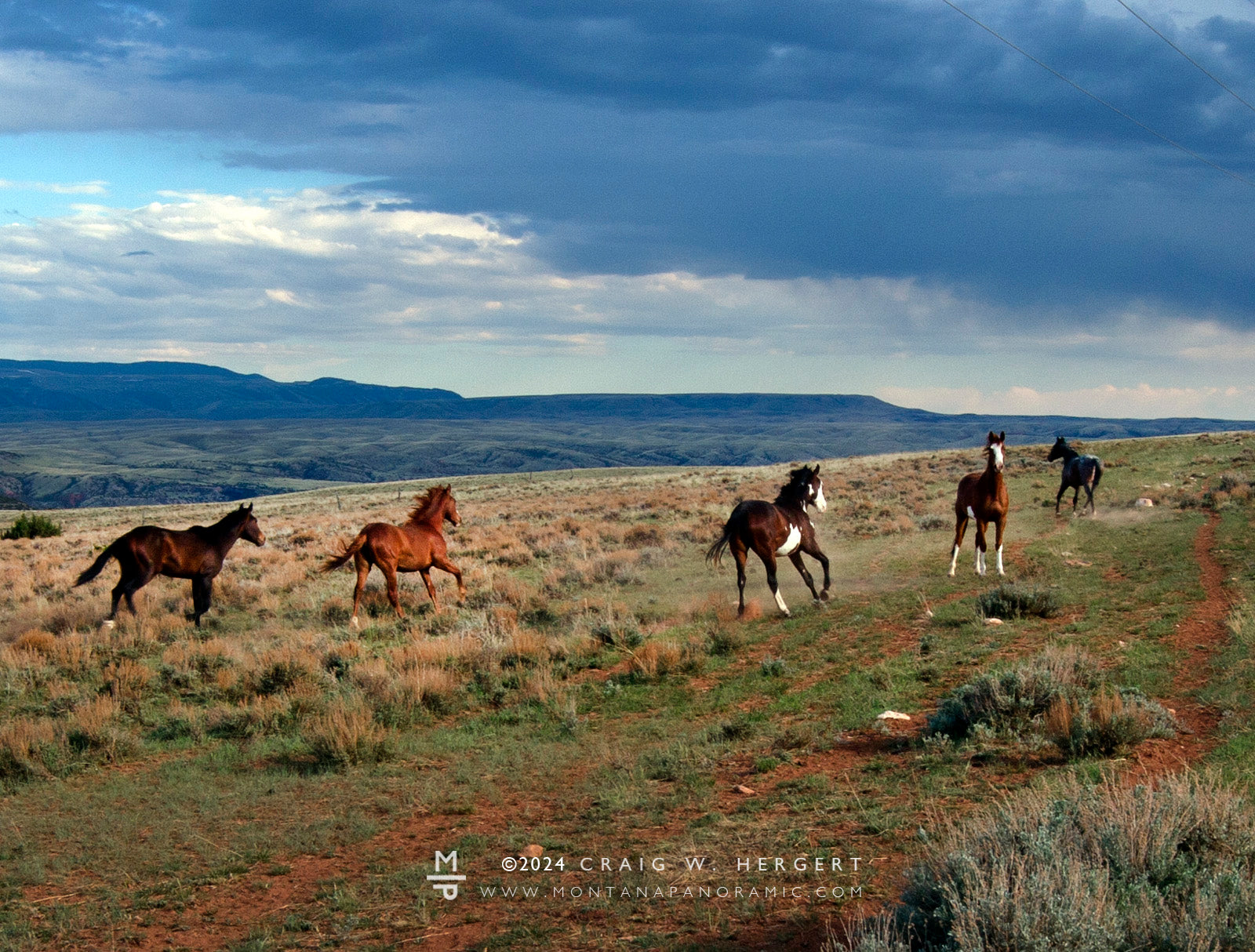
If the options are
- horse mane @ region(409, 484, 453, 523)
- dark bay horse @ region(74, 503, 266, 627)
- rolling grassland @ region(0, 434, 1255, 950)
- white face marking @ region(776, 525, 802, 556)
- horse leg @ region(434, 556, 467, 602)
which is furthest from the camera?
horse mane @ region(409, 484, 453, 523)

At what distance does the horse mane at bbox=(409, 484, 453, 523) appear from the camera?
671 inches

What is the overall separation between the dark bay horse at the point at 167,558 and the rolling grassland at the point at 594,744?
52 cm

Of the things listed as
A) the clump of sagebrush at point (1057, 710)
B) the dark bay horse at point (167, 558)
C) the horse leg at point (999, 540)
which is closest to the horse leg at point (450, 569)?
the dark bay horse at point (167, 558)

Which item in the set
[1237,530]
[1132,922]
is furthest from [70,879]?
[1237,530]

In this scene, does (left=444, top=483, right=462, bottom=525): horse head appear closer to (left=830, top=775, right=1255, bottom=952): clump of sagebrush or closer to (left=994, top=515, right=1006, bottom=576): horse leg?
(left=994, top=515, right=1006, bottom=576): horse leg

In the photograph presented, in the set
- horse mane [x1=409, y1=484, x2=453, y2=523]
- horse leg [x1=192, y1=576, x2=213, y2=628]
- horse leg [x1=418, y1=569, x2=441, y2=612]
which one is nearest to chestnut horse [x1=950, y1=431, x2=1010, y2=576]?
horse leg [x1=418, y1=569, x2=441, y2=612]

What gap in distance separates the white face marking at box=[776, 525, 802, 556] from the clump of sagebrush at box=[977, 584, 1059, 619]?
9.82 feet

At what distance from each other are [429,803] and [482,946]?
275 cm

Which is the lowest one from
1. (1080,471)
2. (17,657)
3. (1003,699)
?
(17,657)

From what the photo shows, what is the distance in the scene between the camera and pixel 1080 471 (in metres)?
24.9

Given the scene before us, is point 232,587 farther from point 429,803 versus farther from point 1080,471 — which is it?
point 1080,471

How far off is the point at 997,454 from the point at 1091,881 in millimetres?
13018

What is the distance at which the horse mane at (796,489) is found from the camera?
1559 cm

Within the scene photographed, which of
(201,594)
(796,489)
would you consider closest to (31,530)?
(201,594)
